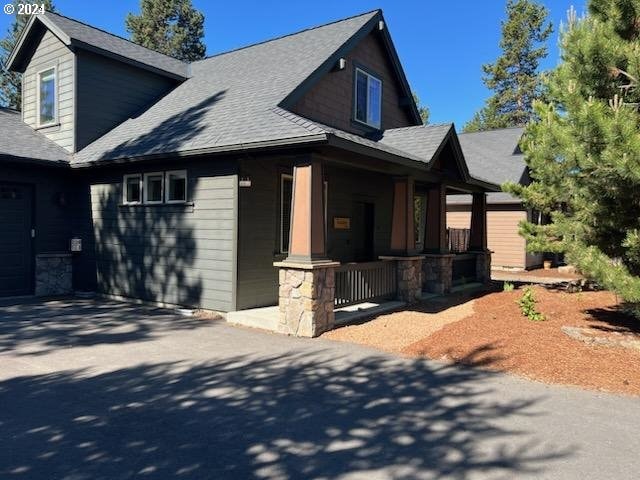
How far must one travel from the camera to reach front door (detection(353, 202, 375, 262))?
514 inches

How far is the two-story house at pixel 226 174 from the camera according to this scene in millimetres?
8373

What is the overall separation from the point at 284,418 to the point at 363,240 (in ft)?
30.7

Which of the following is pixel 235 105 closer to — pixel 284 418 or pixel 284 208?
pixel 284 208

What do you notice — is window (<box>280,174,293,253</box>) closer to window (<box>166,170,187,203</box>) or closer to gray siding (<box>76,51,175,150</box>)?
window (<box>166,170,187,203</box>)

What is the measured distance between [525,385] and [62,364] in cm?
548

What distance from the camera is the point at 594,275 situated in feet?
22.5

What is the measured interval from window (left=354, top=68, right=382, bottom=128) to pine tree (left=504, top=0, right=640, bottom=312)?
5686mm

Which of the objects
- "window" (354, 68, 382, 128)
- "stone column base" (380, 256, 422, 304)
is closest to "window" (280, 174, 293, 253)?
"stone column base" (380, 256, 422, 304)

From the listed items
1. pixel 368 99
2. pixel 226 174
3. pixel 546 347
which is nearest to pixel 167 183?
pixel 226 174

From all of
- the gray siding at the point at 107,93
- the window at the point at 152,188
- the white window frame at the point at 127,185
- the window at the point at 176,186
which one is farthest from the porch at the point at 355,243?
the gray siding at the point at 107,93

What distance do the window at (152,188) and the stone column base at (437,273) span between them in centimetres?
673

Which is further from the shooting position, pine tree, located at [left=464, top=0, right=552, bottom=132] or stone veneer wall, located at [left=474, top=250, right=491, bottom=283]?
pine tree, located at [left=464, top=0, right=552, bottom=132]

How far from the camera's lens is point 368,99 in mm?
13266

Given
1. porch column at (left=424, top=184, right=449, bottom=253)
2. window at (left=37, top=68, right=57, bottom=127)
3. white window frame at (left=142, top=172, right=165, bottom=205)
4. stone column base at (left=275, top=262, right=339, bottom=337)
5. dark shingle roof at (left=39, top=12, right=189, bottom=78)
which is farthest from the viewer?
window at (left=37, top=68, right=57, bottom=127)
